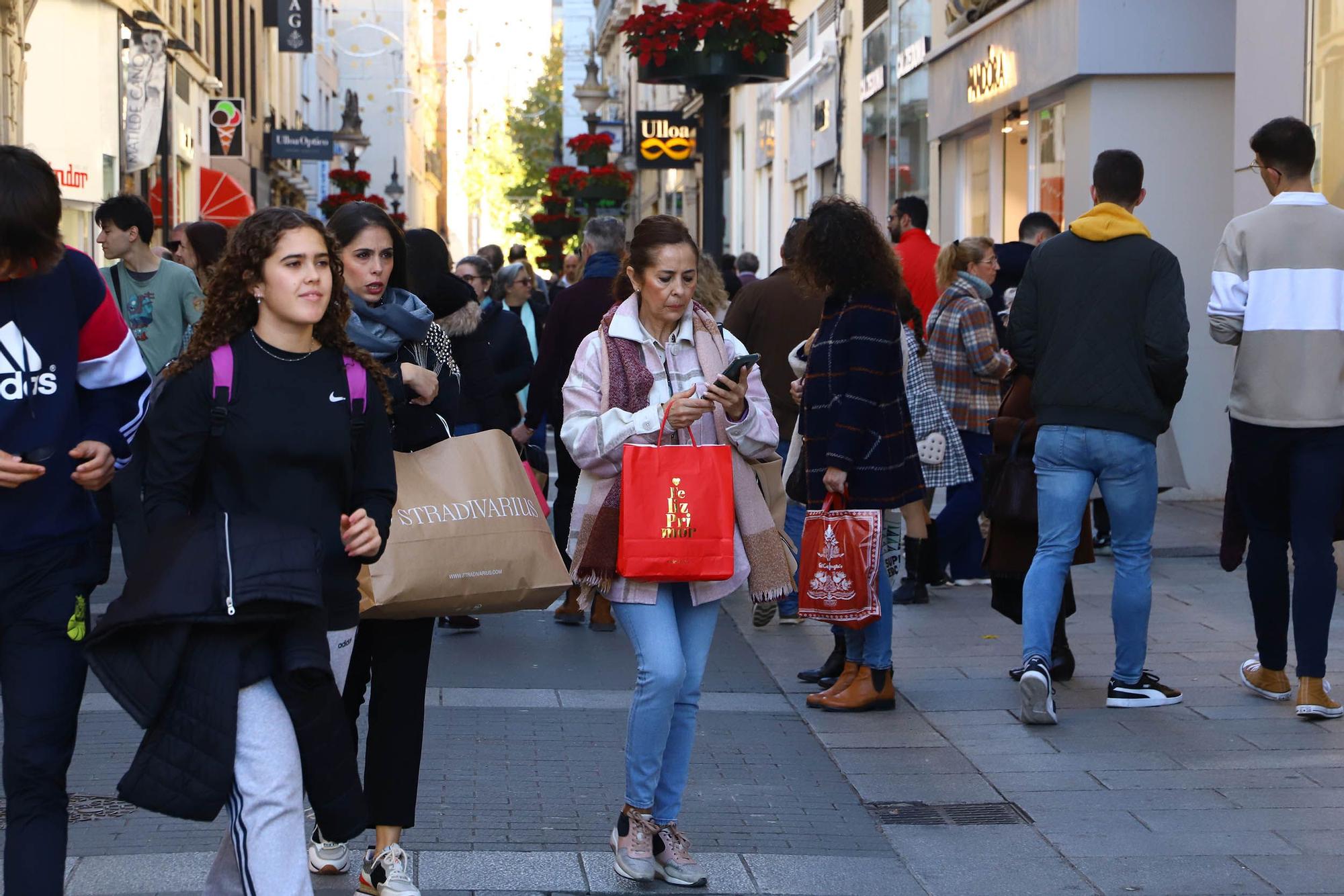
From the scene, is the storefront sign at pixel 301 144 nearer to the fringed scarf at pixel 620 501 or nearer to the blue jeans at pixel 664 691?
the fringed scarf at pixel 620 501

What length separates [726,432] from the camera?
4934 mm

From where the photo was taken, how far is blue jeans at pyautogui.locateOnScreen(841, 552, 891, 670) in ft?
23.2

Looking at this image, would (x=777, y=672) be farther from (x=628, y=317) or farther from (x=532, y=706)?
(x=628, y=317)

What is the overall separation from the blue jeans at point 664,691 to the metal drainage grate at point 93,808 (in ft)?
5.37

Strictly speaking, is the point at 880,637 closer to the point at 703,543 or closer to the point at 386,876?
the point at 703,543

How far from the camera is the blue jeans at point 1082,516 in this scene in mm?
6672

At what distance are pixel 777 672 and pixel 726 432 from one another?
10.6 ft

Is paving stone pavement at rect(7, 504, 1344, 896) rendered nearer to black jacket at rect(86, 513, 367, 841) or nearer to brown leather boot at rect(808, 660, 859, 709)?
brown leather boot at rect(808, 660, 859, 709)

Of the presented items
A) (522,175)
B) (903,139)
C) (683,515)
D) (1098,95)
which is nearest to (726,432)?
(683,515)

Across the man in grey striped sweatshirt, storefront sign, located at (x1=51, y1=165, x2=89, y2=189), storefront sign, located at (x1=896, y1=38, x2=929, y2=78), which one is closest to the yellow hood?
the man in grey striped sweatshirt

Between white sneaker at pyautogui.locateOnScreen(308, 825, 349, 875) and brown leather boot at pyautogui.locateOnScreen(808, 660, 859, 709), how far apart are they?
8.81 feet

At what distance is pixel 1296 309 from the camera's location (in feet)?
22.0

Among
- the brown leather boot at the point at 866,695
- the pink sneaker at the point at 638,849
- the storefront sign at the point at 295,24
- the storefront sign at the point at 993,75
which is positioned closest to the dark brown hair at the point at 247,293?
the pink sneaker at the point at 638,849

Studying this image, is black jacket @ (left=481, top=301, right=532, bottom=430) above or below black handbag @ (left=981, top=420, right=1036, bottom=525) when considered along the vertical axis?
above
